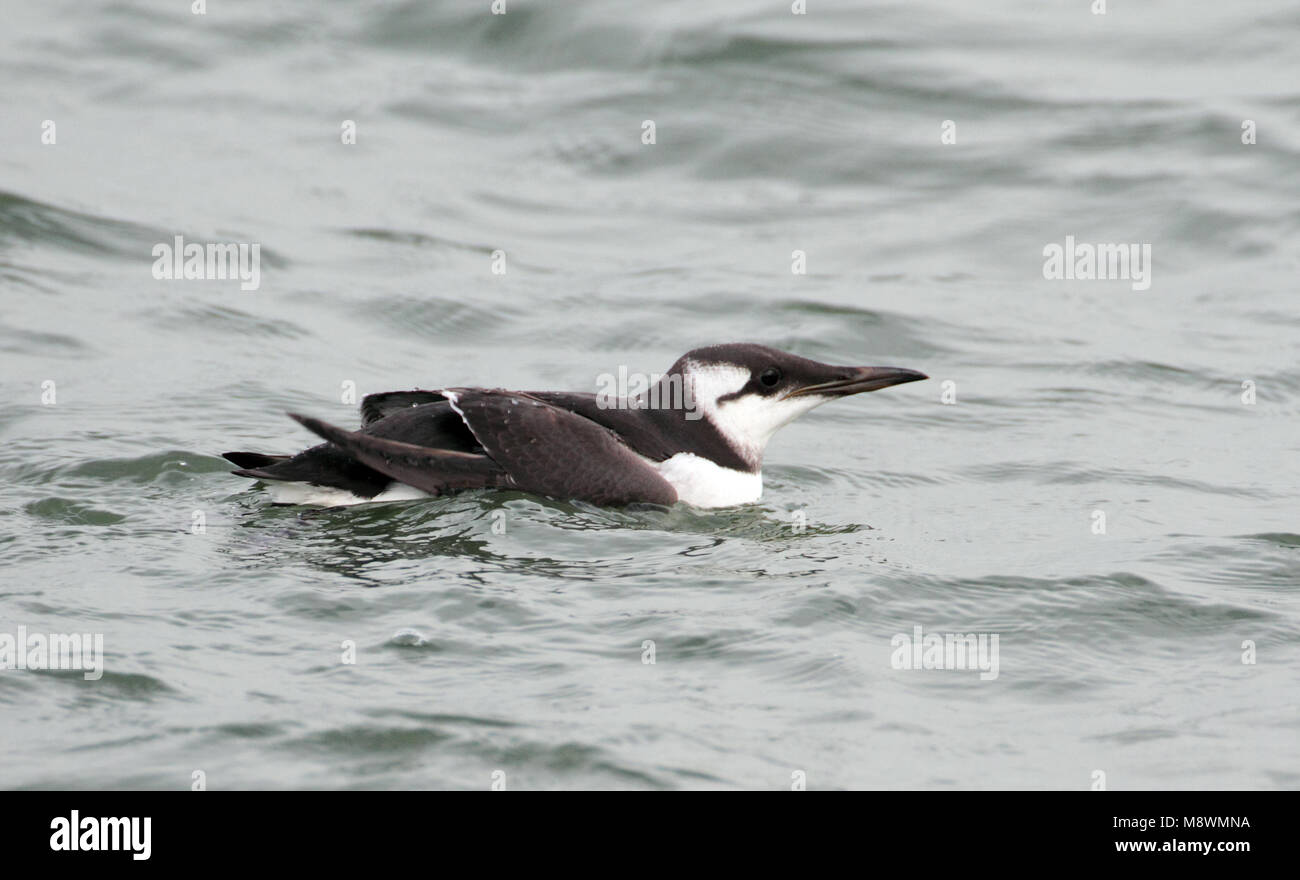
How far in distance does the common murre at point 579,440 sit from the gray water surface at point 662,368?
13cm

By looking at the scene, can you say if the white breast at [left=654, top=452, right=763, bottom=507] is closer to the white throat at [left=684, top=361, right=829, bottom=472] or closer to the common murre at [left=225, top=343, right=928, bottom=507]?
the common murre at [left=225, top=343, right=928, bottom=507]

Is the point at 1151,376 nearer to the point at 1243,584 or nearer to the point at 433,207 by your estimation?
the point at 1243,584

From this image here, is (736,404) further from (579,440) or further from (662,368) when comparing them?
(662,368)

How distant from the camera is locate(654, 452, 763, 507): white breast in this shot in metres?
7.54

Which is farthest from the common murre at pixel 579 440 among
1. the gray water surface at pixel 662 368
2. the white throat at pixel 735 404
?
the gray water surface at pixel 662 368

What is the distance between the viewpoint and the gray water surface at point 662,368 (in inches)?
211

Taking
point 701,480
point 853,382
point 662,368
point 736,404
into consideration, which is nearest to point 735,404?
point 736,404

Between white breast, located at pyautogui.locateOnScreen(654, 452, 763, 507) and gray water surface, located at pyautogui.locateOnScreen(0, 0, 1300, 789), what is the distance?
106 millimetres

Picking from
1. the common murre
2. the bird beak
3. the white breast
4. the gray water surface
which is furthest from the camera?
the bird beak

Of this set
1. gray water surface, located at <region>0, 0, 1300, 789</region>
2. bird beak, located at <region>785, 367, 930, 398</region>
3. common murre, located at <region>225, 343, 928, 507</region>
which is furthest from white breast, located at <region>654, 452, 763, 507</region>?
bird beak, located at <region>785, 367, 930, 398</region>

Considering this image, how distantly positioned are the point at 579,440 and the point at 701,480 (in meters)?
0.64

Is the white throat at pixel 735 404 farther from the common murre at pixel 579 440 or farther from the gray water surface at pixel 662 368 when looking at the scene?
the gray water surface at pixel 662 368

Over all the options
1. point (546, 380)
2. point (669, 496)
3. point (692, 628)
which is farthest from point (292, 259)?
point (692, 628)
